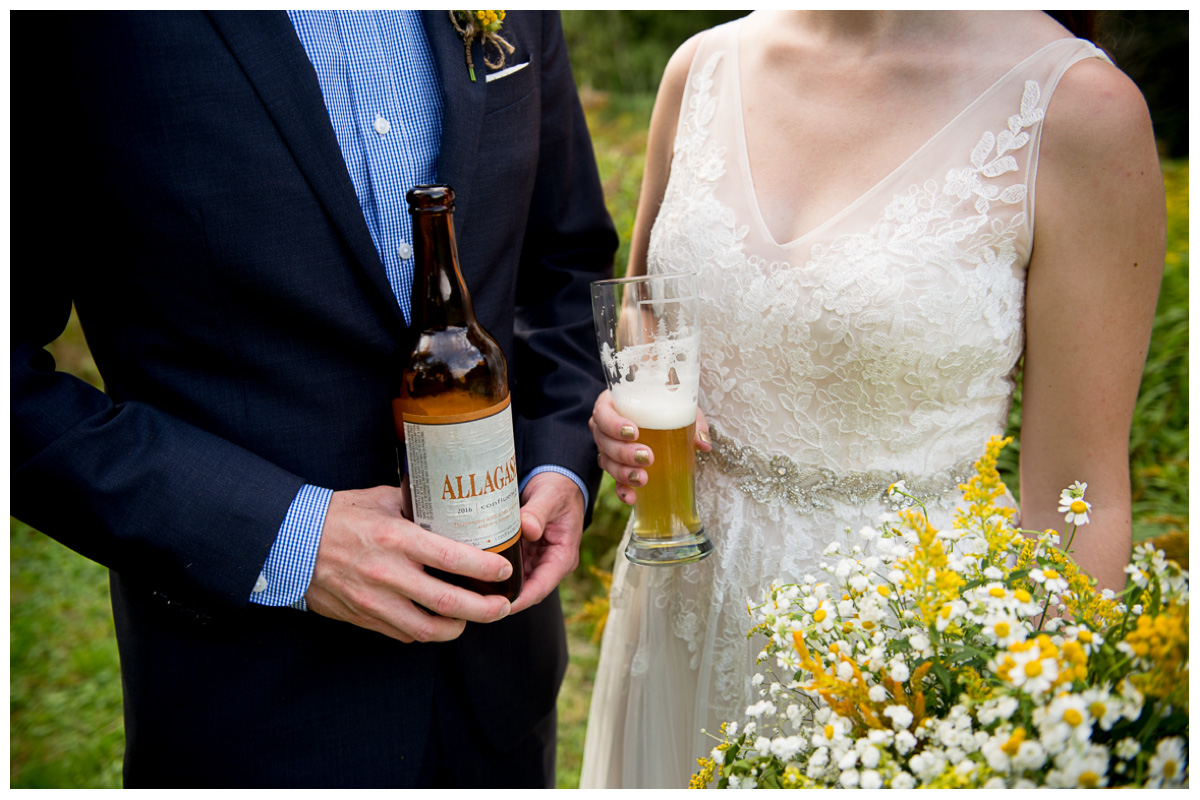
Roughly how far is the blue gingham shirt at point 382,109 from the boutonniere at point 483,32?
0.29 ft

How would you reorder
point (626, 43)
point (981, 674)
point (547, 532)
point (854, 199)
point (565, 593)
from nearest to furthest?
point (981, 674), point (547, 532), point (854, 199), point (565, 593), point (626, 43)

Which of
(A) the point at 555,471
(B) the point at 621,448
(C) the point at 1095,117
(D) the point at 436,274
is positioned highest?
(C) the point at 1095,117

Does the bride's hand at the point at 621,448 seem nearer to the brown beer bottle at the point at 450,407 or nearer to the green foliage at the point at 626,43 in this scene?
the brown beer bottle at the point at 450,407

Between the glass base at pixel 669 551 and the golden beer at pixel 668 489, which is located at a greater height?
the golden beer at pixel 668 489

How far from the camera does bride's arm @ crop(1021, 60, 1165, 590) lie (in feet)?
5.05

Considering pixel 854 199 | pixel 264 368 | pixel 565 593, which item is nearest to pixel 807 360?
pixel 854 199

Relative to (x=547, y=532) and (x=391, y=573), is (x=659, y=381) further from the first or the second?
(x=391, y=573)

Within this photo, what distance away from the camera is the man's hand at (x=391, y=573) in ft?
4.32

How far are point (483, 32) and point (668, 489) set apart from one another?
1067mm

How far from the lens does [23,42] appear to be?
4.45 ft

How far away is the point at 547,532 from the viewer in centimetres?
168

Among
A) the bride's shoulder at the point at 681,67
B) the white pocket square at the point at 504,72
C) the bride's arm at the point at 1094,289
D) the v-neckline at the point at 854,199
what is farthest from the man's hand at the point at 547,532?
the bride's shoulder at the point at 681,67

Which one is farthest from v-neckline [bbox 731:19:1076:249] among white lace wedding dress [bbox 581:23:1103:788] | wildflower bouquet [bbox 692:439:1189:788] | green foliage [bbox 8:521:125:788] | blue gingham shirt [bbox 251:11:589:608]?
green foliage [bbox 8:521:125:788]

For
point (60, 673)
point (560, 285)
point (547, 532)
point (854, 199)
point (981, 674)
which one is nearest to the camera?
point (981, 674)
